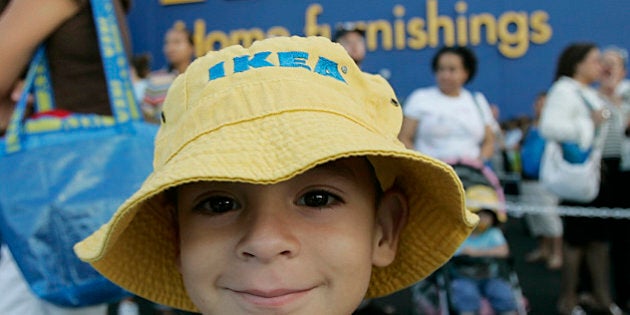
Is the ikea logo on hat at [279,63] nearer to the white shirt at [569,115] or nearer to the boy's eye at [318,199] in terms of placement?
the boy's eye at [318,199]

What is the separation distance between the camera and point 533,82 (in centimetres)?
1000

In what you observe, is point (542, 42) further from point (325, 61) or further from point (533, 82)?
point (325, 61)

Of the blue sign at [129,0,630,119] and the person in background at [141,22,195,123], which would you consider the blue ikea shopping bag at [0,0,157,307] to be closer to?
the person in background at [141,22,195,123]

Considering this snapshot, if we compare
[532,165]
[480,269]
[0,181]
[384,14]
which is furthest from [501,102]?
[0,181]

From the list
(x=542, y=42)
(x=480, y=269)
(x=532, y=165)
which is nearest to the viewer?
(x=480, y=269)

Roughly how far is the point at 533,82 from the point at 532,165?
2.96m

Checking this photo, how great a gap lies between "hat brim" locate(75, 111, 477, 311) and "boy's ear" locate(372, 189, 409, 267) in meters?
0.02

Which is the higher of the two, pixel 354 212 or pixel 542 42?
pixel 354 212

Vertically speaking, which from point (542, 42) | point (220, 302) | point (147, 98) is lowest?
point (542, 42)

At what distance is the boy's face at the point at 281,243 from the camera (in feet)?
3.87

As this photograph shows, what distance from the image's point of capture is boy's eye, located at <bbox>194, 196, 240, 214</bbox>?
1.25 meters

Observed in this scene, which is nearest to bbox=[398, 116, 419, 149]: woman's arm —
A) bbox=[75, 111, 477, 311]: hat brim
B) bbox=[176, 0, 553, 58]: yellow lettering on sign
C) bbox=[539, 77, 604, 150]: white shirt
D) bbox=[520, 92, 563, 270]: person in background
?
bbox=[539, 77, 604, 150]: white shirt

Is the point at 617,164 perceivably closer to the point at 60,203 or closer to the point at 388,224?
the point at 388,224

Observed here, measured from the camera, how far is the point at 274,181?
1053 mm
